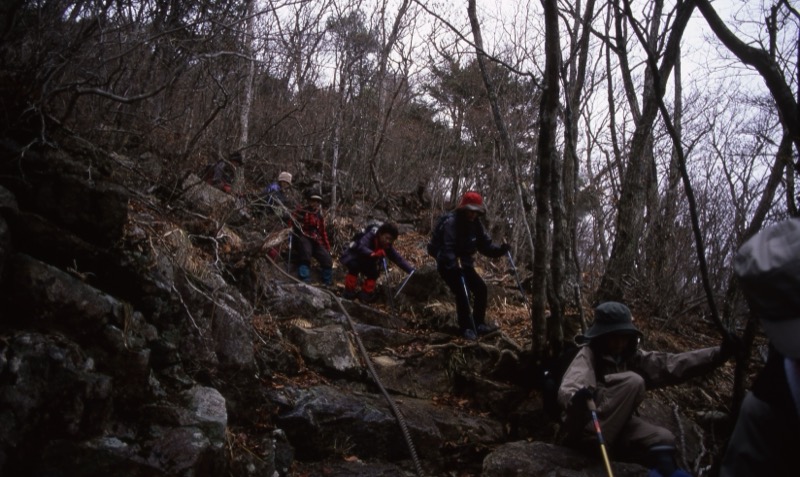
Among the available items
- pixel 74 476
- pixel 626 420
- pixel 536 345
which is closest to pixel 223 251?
pixel 74 476

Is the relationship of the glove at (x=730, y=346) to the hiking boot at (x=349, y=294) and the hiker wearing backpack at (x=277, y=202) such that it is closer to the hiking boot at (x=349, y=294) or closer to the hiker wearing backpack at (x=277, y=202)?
the hiker wearing backpack at (x=277, y=202)

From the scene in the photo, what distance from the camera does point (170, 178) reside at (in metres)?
6.30

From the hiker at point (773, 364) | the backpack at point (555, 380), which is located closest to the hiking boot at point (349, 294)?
the backpack at point (555, 380)

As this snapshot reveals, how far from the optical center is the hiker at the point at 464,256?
24.3ft

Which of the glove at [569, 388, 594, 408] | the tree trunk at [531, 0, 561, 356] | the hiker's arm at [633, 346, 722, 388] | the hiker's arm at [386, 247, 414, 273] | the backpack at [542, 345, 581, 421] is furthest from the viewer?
the hiker's arm at [386, 247, 414, 273]

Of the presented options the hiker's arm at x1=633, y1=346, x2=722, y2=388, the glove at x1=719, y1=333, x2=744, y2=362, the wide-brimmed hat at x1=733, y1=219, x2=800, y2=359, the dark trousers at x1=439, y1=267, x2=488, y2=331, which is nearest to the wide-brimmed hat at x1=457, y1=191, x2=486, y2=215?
the dark trousers at x1=439, y1=267, x2=488, y2=331

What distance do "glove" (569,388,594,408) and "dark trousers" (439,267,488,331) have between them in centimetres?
299

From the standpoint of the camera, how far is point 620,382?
15.1 ft

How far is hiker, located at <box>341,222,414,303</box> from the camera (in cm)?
864

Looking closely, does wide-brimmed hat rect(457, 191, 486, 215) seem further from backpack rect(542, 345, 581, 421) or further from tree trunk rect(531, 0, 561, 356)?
backpack rect(542, 345, 581, 421)

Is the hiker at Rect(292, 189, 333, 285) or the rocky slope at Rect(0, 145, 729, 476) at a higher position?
the hiker at Rect(292, 189, 333, 285)

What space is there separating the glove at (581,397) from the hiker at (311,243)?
18.1ft

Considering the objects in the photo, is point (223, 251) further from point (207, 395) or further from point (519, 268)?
point (519, 268)

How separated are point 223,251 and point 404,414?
2779 mm
